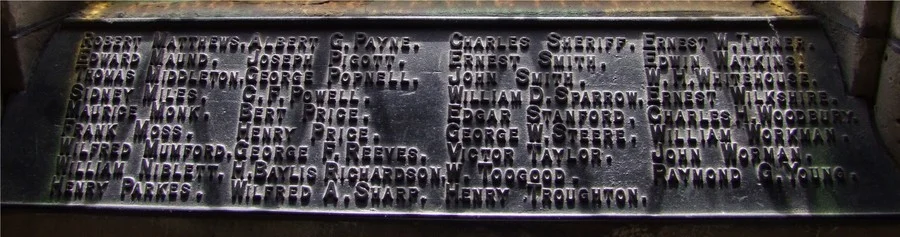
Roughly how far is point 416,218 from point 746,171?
67.1 inches

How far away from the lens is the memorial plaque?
418cm

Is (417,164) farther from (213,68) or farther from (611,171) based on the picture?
(213,68)

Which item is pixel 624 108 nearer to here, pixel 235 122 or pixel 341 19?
pixel 341 19

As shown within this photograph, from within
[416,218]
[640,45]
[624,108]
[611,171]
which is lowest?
[416,218]

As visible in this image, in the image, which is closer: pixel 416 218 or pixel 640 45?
pixel 416 218

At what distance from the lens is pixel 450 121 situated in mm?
4430

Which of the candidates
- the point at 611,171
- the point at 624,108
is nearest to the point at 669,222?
the point at 611,171

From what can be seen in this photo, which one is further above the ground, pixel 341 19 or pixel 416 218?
pixel 341 19

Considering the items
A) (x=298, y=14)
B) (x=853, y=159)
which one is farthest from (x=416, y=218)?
(x=853, y=159)

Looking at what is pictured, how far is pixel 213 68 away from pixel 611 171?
2306 mm

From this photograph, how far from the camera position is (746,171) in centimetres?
420

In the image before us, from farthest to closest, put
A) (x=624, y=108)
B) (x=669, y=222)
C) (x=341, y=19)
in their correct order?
1. (x=341, y=19)
2. (x=624, y=108)
3. (x=669, y=222)

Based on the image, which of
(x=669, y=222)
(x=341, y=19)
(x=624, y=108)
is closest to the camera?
(x=669, y=222)

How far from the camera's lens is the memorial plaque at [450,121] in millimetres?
4184
